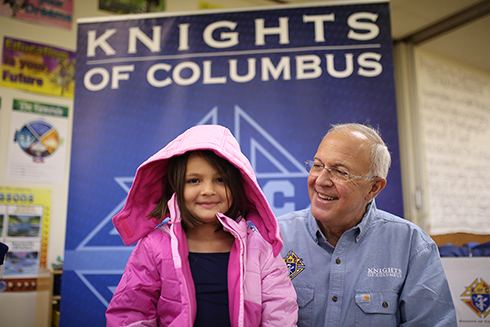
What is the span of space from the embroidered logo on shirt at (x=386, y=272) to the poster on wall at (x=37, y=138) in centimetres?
261

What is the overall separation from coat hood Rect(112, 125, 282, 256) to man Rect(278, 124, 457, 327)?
8.8 inches

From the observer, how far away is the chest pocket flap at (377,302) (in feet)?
4.59

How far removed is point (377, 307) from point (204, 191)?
752mm

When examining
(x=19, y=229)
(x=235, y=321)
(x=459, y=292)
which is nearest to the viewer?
(x=235, y=321)

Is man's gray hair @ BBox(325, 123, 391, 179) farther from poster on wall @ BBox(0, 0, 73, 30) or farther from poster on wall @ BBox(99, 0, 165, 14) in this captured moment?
poster on wall @ BBox(0, 0, 73, 30)

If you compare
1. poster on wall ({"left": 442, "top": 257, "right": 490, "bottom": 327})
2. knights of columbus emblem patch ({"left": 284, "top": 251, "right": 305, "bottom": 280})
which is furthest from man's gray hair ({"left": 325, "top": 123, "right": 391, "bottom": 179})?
poster on wall ({"left": 442, "top": 257, "right": 490, "bottom": 327})

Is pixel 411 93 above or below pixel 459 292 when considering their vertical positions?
above

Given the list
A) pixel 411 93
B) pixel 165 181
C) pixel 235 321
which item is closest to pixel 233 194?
pixel 165 181

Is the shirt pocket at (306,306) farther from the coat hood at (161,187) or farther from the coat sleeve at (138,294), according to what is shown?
the coat sleeve at (138,294)

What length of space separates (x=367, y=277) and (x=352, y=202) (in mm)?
284

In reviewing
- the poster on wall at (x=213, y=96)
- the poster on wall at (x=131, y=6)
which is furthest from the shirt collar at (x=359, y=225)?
the poster on wall at (x=131, y=6)

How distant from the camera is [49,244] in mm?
3070

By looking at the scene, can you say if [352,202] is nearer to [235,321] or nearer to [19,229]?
[235,321]

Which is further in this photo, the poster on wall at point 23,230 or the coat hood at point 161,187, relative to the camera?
the poster on wall at point 23,230
